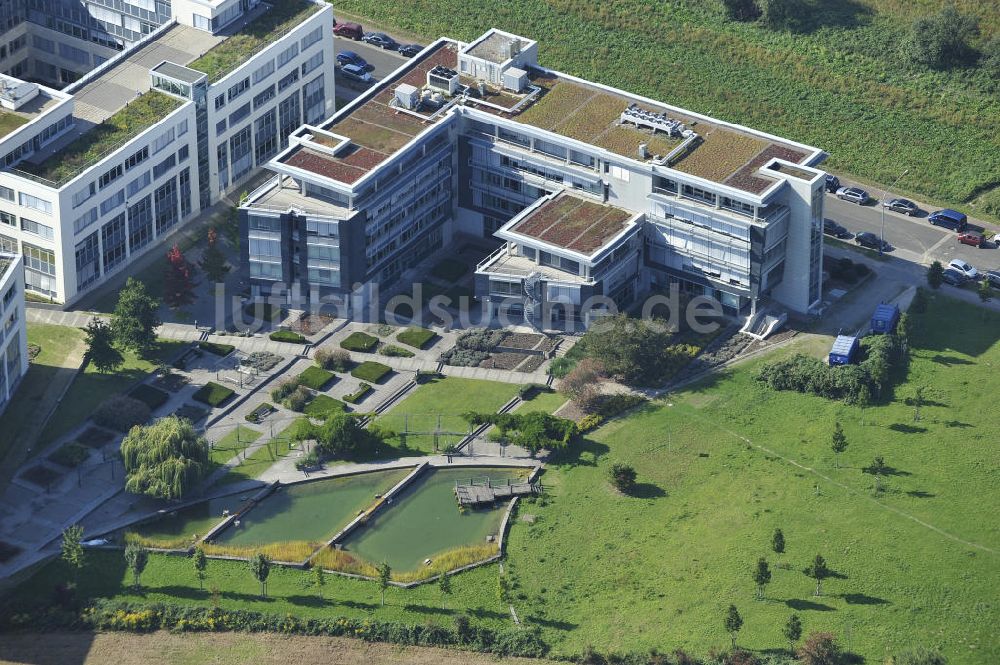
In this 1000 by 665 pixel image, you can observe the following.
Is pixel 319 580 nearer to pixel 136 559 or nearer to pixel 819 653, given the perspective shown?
pixel 136 559

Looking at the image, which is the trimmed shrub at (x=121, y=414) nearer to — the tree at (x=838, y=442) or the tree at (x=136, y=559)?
the tree at (x=136, y=559)

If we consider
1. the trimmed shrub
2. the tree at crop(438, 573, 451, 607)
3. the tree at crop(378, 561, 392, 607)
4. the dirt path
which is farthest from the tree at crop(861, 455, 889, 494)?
the trimmed shrub

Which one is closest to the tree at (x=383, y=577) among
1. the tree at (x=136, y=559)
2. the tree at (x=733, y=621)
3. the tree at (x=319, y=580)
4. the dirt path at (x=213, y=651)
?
the tree at (x=319, y=580)

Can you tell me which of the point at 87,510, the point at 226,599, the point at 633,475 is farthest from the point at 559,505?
the point at 87,510

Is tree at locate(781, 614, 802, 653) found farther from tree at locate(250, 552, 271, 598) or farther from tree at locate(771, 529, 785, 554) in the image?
tree at locate(250, 552, 271, 598)

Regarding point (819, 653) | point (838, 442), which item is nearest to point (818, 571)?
point (819, 653)

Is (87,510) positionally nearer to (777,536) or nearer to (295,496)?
(295,496)
